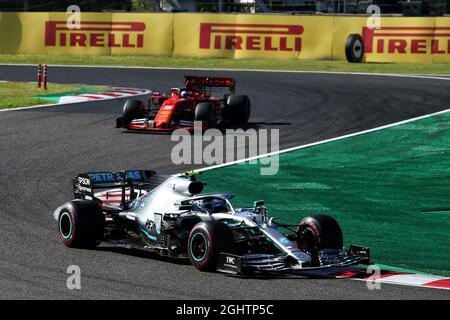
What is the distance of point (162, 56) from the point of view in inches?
1694

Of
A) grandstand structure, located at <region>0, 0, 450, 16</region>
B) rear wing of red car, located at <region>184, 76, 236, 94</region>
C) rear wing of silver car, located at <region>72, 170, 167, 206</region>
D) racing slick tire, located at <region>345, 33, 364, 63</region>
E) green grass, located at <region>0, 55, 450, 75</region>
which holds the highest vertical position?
grandstand structure, located at <region>0, 0, 450, 16</region>

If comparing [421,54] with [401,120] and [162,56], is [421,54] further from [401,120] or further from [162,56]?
[401,120]

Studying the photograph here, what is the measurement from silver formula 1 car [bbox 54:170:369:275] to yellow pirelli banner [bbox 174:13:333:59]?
91.6 feet

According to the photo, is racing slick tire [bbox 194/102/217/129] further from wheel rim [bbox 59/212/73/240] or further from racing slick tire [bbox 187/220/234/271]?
racing slick tire [bbox 187/220/234/271]

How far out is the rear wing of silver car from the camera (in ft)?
43.3

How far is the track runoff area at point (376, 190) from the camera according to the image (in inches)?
476

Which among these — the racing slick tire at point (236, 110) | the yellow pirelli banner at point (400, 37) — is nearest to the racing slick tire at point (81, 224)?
the racing slick tire at point (236, 110)

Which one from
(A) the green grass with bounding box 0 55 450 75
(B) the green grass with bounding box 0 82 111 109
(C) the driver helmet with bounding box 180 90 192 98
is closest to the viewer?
(C) the driver helmet with bounding box 180 90 192 98

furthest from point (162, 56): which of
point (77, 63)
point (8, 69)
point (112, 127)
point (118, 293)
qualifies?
point (118, 293)

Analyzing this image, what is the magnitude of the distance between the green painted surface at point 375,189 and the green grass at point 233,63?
1566 centimetres

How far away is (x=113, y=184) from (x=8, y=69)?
27318 mm

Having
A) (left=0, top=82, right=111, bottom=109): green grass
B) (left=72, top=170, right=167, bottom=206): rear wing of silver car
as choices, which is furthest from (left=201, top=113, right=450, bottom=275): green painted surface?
(left=0, top=82, right=111, bottom=109): green grass

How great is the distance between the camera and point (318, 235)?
37.7ft

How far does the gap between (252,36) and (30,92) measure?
1243 cm
